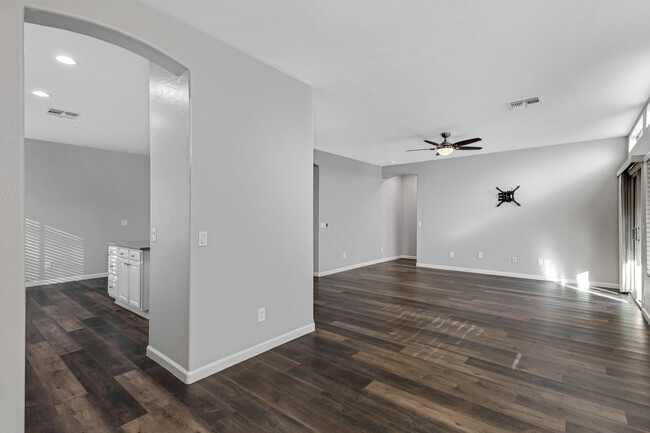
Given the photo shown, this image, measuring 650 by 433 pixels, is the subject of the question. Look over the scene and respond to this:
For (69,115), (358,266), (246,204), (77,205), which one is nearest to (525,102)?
(246,204)

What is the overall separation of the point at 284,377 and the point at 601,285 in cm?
653

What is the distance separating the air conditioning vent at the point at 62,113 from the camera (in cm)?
437

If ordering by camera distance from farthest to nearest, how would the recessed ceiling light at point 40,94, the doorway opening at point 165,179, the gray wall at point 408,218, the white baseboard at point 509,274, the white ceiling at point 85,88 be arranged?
the gray wall at point 408,218, the white baseboard at point 509,274, the recessed ceiling light at point 40,94, the white ceiling at point 85,88, the doorway opening at point 165,179

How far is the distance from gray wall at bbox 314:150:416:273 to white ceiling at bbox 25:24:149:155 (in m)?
3.62

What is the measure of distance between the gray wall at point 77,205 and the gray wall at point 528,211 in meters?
7.02

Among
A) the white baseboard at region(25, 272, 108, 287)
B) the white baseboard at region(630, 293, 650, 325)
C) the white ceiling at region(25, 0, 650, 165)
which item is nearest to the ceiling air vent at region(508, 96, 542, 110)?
the white ceiling at region(25, 0, 650, 165)

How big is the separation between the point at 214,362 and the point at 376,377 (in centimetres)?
132

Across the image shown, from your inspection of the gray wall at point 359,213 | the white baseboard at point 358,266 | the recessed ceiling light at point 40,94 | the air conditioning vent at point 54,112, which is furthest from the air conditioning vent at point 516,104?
the air conditioning vent at point 54,112

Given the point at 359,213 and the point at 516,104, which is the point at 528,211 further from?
the point at 359,213

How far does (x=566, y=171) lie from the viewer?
6.26 meters

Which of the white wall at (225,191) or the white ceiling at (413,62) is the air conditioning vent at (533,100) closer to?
the white ceiling at (413,62)

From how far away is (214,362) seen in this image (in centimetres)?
256

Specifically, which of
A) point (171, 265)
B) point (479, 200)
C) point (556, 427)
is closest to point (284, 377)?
point (171, 265)

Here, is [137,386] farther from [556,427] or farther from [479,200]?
[479,200]
